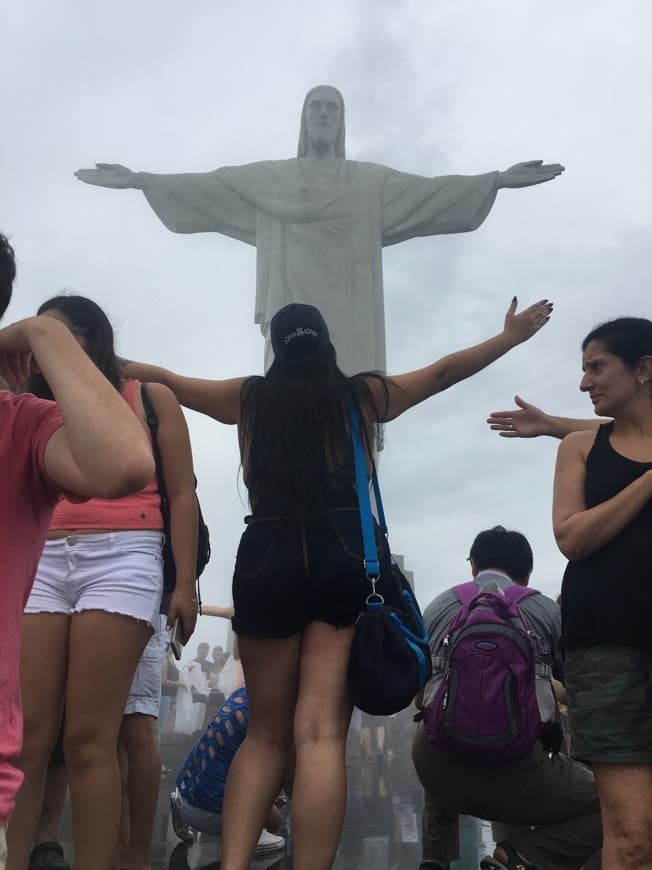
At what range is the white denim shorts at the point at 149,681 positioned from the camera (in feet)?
11.1

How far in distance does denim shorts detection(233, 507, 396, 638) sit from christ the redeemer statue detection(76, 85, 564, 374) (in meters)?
6.14

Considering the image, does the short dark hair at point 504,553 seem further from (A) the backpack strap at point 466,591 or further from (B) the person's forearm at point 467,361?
(B) the person's forearm at point 467,361

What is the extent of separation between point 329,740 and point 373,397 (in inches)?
38.1

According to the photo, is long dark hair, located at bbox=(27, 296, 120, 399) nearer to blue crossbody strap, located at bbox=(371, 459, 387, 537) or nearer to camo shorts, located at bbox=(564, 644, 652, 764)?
blue crossbody strap, located at bbox=(371, 459, 387, 537)

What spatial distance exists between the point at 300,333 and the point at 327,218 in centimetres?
633

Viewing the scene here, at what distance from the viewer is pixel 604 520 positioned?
2.59m

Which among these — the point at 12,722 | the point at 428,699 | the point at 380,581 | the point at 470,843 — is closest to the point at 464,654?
the point at 428,699

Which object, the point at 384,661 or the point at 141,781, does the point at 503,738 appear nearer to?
the point at 384,661

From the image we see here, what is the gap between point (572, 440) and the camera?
9.46ft

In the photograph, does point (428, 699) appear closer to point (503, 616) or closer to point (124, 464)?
point (503, 616)

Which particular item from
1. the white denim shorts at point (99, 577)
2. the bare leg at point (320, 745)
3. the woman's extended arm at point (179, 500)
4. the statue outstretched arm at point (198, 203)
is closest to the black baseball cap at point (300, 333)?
the woman's extended arm at point (179, 500)

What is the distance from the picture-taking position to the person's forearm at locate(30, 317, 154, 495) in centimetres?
139

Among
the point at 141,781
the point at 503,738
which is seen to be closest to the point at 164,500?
the point at 141,781

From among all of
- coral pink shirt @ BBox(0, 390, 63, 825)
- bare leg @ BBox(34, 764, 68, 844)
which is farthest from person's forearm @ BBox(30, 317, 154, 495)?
bare leg @ BBox(34, 764, 68, 844)
